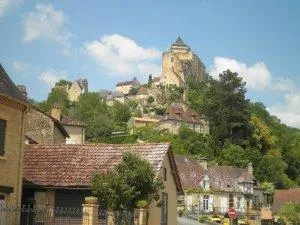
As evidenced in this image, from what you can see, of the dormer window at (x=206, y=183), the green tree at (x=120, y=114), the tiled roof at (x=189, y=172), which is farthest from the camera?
the green tree at (x=120, y=114)

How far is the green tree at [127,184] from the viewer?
25438 mm

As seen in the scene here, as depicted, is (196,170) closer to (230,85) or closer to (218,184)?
(218,184)

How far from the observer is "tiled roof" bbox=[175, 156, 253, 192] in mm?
71562

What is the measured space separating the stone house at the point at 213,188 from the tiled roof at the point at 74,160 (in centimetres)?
3516

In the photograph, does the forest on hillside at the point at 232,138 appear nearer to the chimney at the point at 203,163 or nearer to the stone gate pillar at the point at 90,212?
the chimney at the point at 203,163

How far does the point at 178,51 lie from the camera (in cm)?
19338

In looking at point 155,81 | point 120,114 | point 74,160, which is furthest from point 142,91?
point 74,160

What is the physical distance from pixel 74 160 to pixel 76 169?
963 mm

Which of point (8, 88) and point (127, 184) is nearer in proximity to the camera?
point (8, 88)

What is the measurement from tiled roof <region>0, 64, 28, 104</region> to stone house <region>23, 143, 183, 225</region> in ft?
16.5

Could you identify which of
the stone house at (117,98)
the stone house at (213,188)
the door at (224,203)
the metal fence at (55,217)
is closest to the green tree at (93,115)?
the stone house at (117,98)

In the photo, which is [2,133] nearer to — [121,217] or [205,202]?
[121,217]

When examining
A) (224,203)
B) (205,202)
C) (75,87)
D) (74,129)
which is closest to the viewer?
(74,129)

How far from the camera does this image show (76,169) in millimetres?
29469
